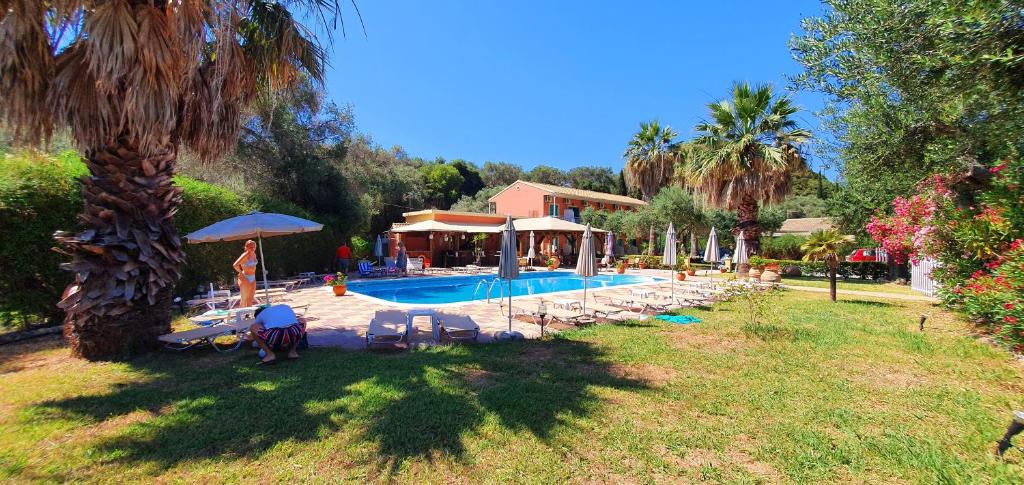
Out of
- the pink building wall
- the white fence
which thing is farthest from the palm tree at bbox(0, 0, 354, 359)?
the pink building wall

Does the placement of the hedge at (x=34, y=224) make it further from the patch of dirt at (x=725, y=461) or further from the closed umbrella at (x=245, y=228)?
the patch of dirt at (x=725, y=461)

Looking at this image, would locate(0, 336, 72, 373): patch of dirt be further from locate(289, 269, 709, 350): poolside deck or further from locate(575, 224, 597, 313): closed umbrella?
locate(575, 224, 597, 313): closed umbrella

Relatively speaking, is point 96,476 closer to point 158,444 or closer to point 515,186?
point 158,444

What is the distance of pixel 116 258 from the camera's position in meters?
5.89

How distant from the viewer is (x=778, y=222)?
28016mm

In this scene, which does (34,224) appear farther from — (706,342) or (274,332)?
(706,342)

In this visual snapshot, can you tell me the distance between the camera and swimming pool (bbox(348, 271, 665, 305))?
15.0m

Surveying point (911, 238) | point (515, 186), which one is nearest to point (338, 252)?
point (911, 238)

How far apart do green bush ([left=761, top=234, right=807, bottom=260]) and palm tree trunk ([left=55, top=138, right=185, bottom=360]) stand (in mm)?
33833

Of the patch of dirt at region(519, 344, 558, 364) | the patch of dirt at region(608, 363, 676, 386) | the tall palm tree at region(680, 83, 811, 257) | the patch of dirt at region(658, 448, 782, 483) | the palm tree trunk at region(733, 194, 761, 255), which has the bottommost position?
the patch of dirt at region(658, 448, 782, 483)

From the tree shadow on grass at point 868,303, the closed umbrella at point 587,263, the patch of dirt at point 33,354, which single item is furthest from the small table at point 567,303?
the tree shadow on grass at point 868,303

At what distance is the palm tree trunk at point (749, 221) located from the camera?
1958cm

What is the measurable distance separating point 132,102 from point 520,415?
6.30m

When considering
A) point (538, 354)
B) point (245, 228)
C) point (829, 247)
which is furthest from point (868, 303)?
point (245, 228)
